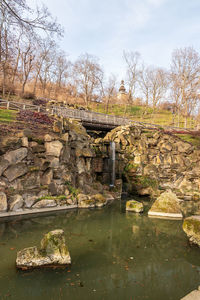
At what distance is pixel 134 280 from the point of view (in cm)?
544

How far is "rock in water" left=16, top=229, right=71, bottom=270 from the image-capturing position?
574 centimetres

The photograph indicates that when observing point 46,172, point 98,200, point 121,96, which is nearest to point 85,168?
point 98,200

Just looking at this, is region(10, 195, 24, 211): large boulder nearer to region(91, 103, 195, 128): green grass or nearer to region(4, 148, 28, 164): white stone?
region(4, 148, 28, 164): white stone

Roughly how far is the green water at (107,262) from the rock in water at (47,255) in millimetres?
252

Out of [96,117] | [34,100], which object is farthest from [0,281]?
[34,100]

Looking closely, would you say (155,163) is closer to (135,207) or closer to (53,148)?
(135,207)

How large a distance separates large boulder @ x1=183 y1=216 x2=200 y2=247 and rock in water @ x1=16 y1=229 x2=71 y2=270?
515 centimetres

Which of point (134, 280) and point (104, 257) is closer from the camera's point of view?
point (134, 280)

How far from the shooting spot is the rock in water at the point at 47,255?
5740 millimetres

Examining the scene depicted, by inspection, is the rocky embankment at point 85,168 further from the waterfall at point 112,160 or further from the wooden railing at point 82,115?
the wooden railing at point 82,115

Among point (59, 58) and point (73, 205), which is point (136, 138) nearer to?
point (73, 205)

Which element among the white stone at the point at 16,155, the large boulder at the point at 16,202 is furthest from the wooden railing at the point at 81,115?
the large boulder at the point at 16,202

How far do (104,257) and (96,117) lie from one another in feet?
70.9

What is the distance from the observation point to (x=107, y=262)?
6410 mm
